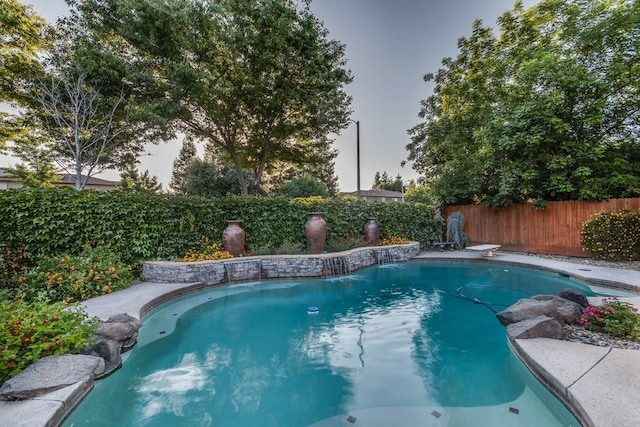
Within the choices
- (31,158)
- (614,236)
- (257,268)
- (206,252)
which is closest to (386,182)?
(614,236)

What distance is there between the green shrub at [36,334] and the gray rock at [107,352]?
99 mm

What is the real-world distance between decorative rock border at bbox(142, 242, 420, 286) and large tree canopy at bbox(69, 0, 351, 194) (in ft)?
20.9

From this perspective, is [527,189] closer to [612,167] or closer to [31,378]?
[612,167]

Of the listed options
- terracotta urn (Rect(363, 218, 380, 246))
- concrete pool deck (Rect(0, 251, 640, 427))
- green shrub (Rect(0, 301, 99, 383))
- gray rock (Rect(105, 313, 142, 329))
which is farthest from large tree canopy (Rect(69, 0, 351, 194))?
concrete pool deck (Rect(0, 251, 640, 427))

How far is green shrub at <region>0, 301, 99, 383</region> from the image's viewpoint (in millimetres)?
2322

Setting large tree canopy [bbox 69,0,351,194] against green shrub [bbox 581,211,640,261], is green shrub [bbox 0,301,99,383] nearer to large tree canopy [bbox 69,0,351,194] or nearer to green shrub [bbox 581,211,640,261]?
large tree canopy [bbox 69,0,351,194]

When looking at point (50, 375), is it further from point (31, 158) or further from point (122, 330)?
point (31, 158)

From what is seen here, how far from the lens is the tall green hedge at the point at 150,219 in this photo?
5.06m

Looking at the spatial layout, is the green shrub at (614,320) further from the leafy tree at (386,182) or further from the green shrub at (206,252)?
the leafy tree at (386,182)

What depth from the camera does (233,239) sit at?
23.4ft

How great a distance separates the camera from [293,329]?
4.17 meters

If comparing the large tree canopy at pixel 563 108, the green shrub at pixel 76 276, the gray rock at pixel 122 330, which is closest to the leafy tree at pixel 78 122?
the green shrub at pixel 76 276

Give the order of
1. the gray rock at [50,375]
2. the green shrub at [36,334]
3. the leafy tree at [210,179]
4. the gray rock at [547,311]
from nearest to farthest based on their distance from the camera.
Answer: the gray rock at [50,375] → the green shrub at [36,334] → the gray rock at [547,311] → the leafy tree at [210,179]

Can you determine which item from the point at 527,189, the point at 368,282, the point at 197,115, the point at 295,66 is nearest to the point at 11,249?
the point at 368,282
